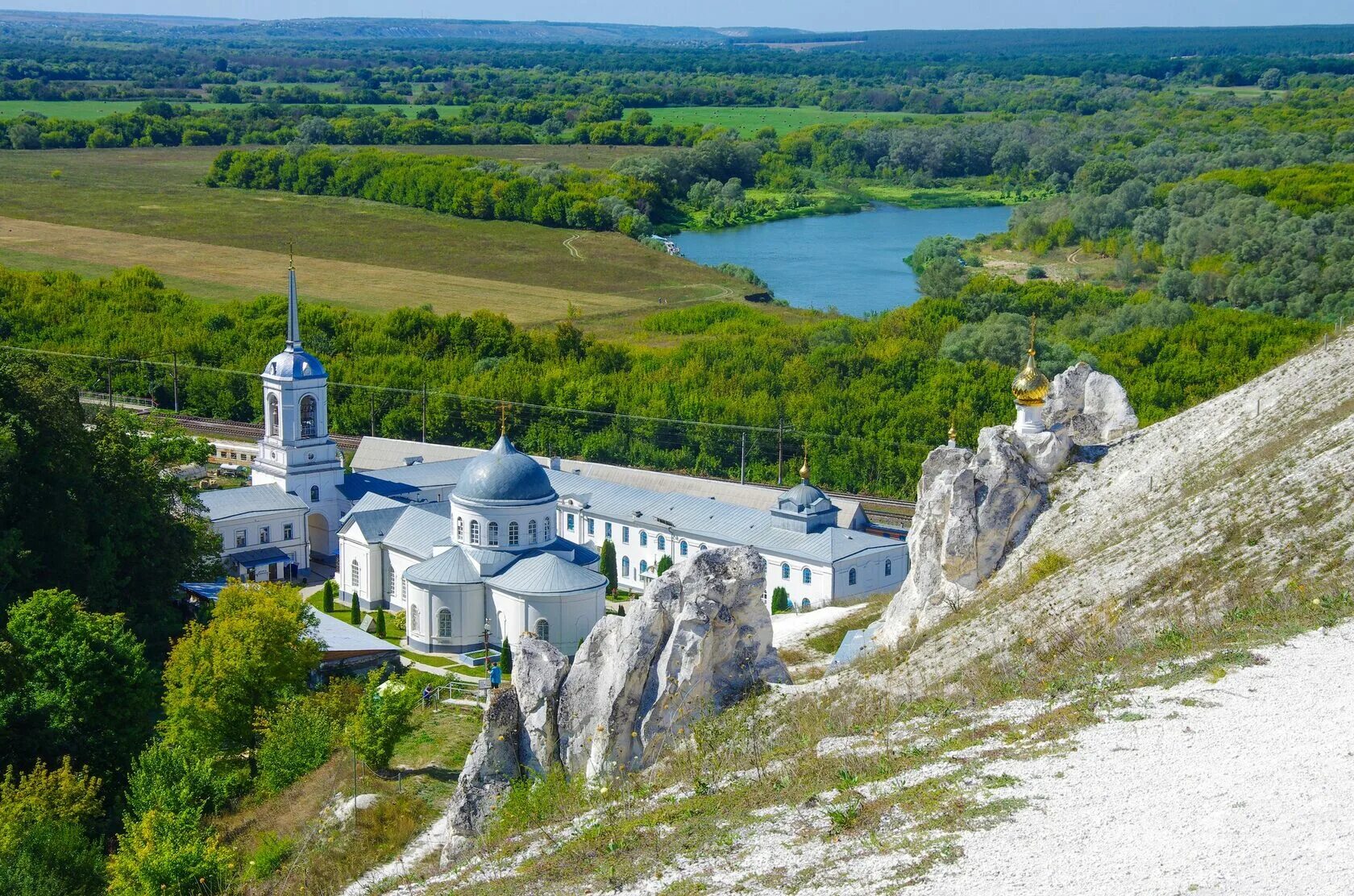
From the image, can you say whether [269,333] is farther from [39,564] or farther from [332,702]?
[332,702]

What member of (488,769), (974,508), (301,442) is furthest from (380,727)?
(301,442)

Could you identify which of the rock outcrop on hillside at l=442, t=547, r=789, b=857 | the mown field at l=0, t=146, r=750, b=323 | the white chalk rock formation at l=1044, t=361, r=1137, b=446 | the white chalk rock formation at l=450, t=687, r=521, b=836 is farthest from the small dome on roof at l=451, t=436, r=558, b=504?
the mown field at l=0, t=146, r=750, b=323

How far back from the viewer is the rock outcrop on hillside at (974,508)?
22.0 m

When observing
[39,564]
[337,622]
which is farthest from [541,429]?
[39,564]

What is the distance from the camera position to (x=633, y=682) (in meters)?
18.8

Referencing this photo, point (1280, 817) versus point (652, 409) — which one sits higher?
point (1280, 817)

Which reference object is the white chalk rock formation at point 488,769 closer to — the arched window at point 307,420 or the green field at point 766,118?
the arched window at point 307,420

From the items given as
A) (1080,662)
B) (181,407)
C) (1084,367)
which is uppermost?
(1084,367)

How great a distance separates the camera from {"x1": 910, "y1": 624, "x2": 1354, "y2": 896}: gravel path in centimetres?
1198

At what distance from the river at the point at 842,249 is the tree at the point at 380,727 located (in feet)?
189

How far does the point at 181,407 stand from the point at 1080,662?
5099cm

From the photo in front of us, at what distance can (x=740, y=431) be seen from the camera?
2140 inches

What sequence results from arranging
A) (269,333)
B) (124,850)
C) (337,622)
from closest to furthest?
(124,850)
(337,622)
(269,333)

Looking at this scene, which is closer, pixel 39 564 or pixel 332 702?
pixel 332 702
